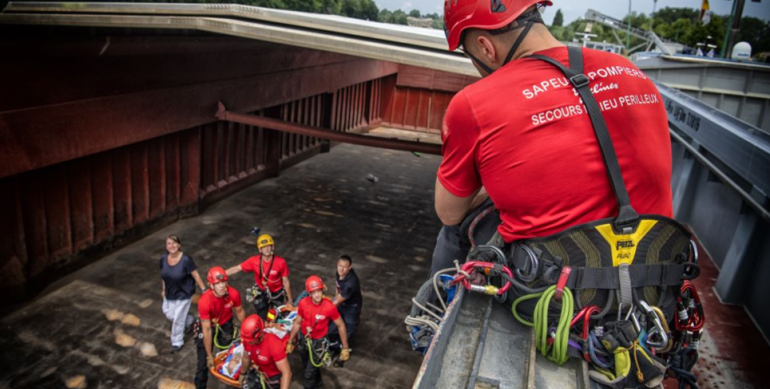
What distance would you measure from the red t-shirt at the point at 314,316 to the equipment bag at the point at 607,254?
5677 millimetres

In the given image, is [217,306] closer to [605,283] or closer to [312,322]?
[312,322]

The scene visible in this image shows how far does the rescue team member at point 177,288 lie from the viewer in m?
8.59

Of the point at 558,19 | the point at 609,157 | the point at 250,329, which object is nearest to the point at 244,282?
the point at 250,329

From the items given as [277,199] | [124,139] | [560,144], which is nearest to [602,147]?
[560,144]

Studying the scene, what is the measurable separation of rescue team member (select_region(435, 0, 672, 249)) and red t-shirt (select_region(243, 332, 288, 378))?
5.20 meters

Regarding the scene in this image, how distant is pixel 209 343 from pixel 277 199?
26.9 ft

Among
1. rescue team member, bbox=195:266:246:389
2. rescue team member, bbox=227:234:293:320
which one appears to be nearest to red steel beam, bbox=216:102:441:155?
rescue team member, bbox=227:234:293:320

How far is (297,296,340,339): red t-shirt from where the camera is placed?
7.88 meters

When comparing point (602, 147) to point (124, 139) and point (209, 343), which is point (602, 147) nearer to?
point (209, 343)

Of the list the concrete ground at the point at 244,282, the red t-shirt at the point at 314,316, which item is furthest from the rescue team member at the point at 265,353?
the concrete ground at the point at 244,282

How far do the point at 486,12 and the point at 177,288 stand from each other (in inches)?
295

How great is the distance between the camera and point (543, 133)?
240cm

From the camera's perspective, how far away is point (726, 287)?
774cm

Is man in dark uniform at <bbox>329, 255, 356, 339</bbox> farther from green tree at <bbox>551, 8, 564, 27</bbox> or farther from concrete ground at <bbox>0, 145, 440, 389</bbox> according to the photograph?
green tree at <bbox>551, 8, 564, 27</bbox>
